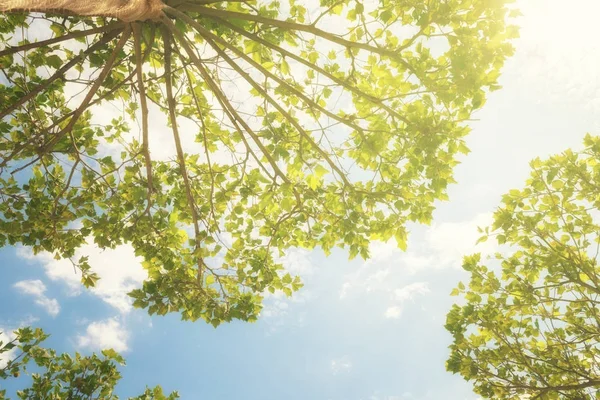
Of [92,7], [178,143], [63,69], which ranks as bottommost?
[92,7]

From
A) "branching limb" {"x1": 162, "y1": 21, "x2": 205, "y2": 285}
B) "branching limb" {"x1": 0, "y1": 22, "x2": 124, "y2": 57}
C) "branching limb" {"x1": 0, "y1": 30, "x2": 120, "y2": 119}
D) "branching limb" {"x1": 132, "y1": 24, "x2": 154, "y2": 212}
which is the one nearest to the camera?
"branching limb" {"x1": 132, "y1": 24, "x2": 154, "y2": 212}

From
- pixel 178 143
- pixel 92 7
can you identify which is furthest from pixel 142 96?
pixel 92 7

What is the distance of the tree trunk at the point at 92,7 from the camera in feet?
5.05

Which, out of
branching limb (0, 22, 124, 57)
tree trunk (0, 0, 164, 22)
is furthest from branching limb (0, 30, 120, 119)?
tree trunk (0, 0, 164, 22)

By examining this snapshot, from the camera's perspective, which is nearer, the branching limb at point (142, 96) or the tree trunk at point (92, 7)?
the tree trunk at point (92, 7)

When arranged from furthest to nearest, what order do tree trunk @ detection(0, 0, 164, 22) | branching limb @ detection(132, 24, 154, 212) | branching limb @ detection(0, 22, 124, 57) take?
branching limb @ detection(0, 22, 124, 57) → branching limb @ detection(132, 24, 154, 212) → tree trunk @ detection(0, 0, 164, 22)

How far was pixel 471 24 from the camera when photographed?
11.8 feet

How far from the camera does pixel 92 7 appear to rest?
Answer: 1.99 metres

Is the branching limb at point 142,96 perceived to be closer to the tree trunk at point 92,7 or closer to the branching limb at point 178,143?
the branching limb at point 178,143

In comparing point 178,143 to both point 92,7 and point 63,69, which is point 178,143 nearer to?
point 63,69

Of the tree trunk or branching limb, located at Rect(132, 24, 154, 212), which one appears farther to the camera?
branching limb, located at Rect(132, 24, 154, 212)

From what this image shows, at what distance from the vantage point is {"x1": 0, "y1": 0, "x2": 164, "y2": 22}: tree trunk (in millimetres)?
1540

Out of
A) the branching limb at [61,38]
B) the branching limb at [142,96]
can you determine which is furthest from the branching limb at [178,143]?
Result: the branching limb at [61,38]

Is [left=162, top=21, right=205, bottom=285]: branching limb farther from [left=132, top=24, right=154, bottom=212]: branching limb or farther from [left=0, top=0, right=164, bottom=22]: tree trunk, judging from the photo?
[left=0, top=0, right=164, bottom=22]: tree trunk
